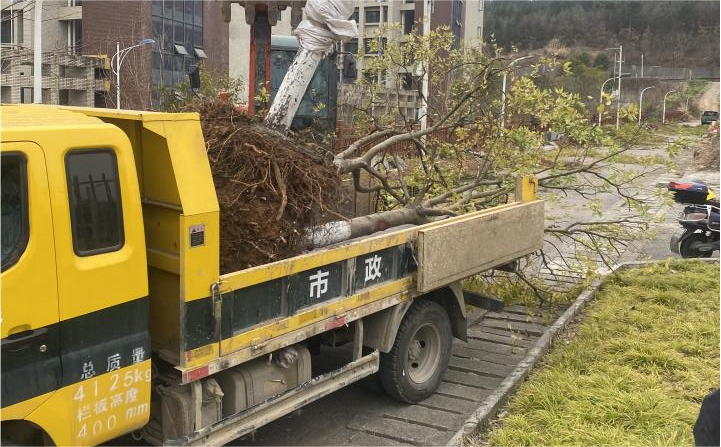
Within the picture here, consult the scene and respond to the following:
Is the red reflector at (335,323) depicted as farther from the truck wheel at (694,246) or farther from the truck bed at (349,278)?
the truck wheel at (694,246)

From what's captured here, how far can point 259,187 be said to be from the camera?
15.0 ft

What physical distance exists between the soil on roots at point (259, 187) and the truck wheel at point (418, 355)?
4.16 feet

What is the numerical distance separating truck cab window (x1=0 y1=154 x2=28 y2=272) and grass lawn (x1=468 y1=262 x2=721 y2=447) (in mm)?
3249

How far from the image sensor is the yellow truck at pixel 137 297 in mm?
3215

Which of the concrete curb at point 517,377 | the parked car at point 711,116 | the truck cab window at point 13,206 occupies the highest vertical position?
the parked car at point 711,116

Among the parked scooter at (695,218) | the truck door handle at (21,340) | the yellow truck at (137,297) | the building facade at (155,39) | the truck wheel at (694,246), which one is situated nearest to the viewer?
the truck door handle at (21,340)

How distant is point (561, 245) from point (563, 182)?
4.42m

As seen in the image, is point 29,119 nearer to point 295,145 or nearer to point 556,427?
point 295,145

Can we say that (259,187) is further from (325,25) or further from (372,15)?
(372,15)

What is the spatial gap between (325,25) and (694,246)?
8.21m

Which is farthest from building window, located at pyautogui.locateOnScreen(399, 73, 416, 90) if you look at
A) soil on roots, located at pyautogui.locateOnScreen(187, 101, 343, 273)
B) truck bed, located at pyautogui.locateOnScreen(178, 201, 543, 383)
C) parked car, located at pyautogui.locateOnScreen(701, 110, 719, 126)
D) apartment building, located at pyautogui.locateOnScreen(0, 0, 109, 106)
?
apartment building, located at pyautogui.locateOnScreen(0, 0, 109, 106)

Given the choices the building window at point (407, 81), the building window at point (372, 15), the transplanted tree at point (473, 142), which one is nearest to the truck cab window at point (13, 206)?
the transplanted tree at point (473, 142)

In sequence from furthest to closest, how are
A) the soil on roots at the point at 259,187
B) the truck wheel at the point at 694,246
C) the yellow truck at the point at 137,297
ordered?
the truck wheel at the point at 694,246, the soil on roots at the point at 259,187, the yellow truck at the point at 137,297

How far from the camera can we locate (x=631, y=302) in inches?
337
